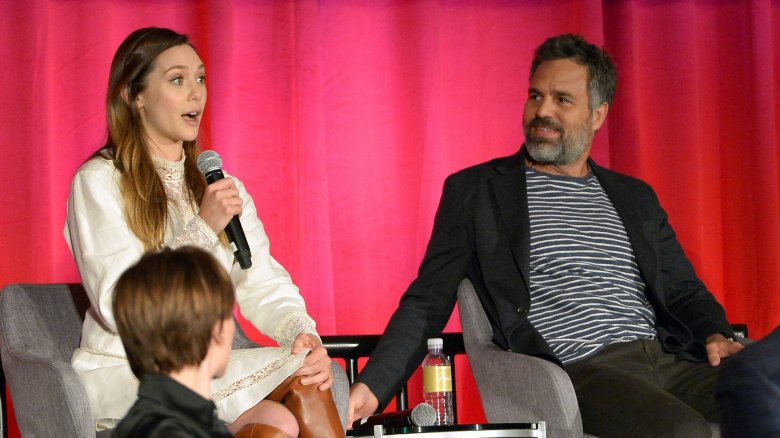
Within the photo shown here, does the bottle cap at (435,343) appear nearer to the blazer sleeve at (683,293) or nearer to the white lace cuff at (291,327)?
the white lace cuff at (291,327)

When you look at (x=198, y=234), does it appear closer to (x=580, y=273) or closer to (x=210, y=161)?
(x=210, y=161)

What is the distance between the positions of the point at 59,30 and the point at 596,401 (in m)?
2.09

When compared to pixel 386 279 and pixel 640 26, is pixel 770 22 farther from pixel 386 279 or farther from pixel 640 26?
pixel 386 279

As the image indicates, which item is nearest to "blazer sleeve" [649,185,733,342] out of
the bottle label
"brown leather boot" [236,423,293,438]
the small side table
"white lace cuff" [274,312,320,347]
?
the bottle label

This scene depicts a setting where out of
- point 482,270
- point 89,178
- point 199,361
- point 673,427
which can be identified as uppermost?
point 89,178

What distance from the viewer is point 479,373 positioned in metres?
2.80

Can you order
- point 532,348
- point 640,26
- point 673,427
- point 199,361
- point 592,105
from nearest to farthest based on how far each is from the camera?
point 199,361
point 673,427
point 532,348
point 592,105
point 640,26

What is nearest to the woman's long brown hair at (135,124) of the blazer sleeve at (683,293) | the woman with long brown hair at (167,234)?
the woman with long brown hair at (167,234)

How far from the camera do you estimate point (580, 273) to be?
114 inches

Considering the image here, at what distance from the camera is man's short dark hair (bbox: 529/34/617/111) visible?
10.5 feet

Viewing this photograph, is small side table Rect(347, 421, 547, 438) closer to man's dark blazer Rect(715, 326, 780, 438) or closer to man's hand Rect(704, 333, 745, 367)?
man's hand Rect(704, 333, 745, 367)

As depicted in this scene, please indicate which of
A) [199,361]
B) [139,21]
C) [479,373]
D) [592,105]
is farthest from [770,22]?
[199,361]

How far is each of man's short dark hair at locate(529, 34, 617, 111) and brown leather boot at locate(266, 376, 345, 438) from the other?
1405mm

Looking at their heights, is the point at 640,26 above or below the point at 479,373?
above
